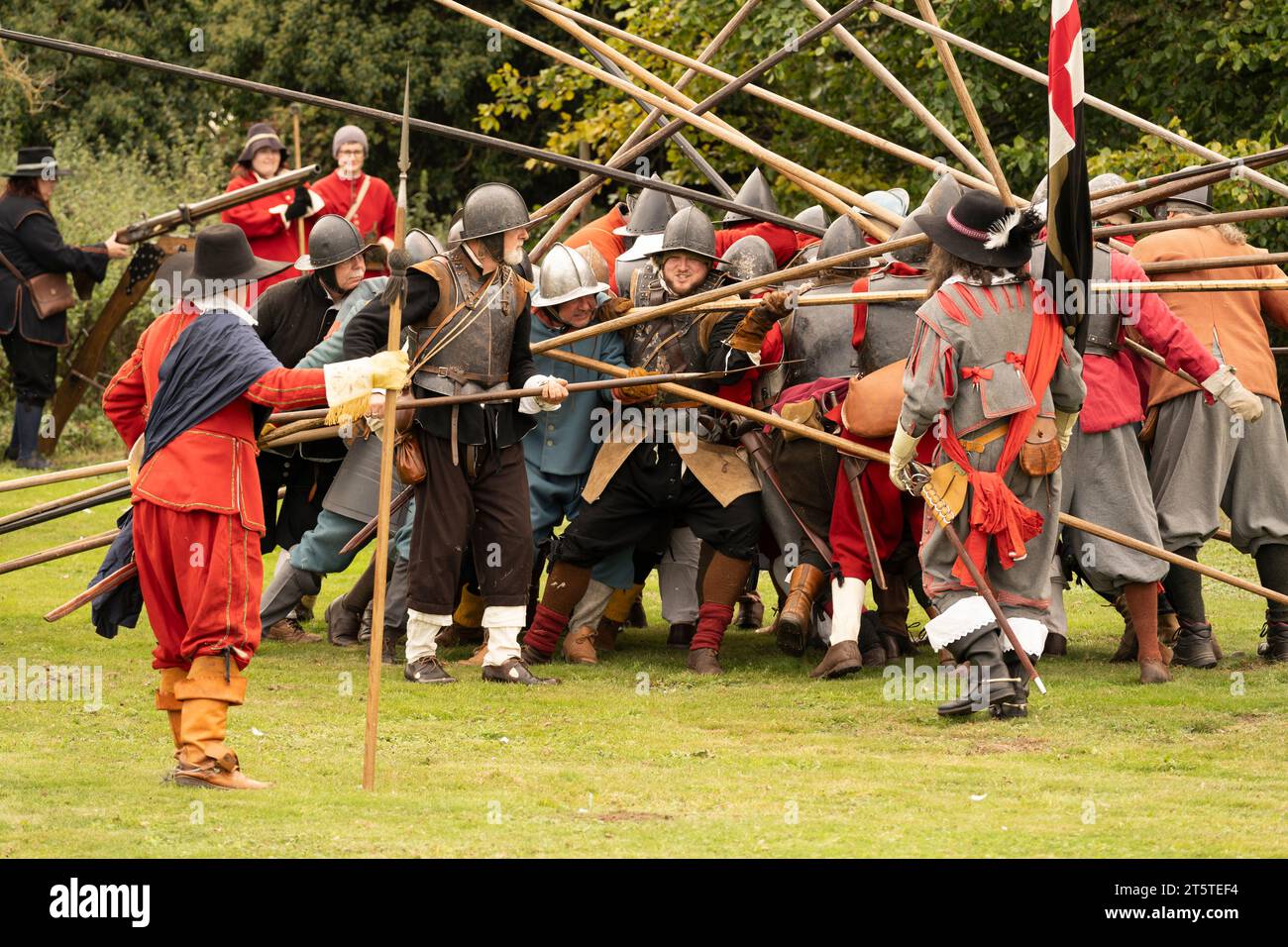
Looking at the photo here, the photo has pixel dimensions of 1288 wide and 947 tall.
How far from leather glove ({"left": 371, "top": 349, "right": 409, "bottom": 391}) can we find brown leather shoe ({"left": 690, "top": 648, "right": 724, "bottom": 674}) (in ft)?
9.29

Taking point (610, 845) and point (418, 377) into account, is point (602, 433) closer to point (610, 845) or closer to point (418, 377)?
point (418, 377)

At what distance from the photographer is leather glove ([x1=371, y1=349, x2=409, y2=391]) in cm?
600

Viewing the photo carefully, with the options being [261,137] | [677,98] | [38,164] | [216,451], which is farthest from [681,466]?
[38,164]

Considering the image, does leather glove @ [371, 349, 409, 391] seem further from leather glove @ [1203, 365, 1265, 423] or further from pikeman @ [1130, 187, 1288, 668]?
pikeman @ [1130, 187, 1288, 668]

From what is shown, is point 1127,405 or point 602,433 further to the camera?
point 602,433

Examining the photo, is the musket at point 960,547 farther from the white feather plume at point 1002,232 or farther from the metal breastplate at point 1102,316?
the metal breastplate at point 1102,316

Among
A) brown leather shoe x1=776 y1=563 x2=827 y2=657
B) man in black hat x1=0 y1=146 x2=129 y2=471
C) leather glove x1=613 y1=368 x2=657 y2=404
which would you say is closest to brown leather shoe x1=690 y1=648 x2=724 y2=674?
brown leather shoe x1=776 y1=563 x2=827 y2=657

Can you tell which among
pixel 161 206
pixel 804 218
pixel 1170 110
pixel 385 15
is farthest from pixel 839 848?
pixel 385 15

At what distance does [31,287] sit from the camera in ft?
45.0

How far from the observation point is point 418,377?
802cm

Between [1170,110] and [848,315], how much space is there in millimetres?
7353

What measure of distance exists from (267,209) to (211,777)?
→ 6.76m

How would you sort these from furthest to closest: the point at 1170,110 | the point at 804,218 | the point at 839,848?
the point at 1170,110 → the point at 804,218 → the point at 839,848

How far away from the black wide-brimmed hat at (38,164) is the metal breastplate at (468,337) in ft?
18.6
